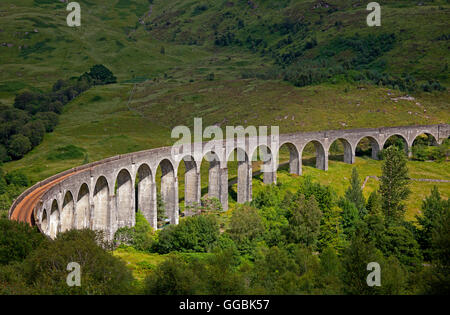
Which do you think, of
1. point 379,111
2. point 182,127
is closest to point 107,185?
point 182,127

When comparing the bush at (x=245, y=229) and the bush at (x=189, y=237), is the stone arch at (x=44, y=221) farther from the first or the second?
the bush at (x=245, y=229)

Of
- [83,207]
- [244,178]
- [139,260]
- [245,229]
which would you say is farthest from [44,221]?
[244,178]

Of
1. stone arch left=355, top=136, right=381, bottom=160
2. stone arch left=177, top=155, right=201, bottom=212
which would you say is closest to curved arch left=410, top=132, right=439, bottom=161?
stone arch left=355, top=136, right=381, bottom=160

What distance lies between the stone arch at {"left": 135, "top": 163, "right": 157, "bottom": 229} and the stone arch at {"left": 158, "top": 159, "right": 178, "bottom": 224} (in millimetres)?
4577

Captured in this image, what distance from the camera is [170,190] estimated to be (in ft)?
240

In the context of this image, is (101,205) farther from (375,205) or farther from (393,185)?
(393,185)

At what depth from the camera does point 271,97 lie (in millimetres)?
154500

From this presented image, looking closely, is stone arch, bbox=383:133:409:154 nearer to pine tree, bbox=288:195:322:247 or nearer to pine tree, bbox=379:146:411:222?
pine tree, bbox=379:146:411:222

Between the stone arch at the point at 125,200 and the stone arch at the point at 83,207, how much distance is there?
8.58 metres

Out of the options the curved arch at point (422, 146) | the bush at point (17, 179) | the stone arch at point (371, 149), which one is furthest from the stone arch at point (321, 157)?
the bush at point (17, 179)

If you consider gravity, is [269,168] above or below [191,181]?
above

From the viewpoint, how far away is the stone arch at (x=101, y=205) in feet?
195

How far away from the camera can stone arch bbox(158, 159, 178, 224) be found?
72.8m

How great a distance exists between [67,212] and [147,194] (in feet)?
57.4
